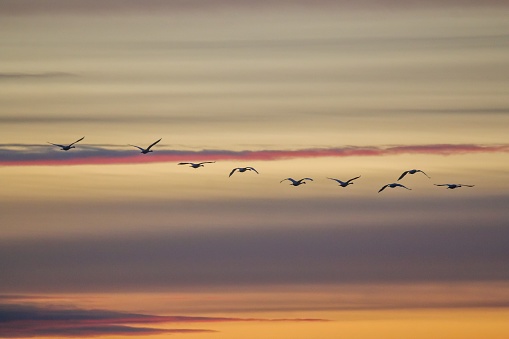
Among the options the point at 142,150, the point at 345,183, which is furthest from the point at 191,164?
the point at 345,183

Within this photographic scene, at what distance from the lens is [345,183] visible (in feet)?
570

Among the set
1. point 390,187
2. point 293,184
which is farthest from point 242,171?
point 390,187

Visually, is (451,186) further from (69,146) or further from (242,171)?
(69,146)

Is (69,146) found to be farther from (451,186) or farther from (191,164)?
(451,186)

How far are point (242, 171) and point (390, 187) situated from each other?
742 inches

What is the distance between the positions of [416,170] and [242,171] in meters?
22.3

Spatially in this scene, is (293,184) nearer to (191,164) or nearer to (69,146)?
(191,164)

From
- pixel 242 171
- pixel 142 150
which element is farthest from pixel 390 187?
pixel 142 150

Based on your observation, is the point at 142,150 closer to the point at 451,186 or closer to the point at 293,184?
the point at 293,184

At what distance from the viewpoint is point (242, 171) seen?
172 m

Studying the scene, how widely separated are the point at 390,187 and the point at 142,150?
32.2 metres

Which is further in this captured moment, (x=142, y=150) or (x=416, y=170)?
(x=142, y=150)

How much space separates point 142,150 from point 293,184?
19.7m

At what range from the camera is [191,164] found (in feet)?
579
